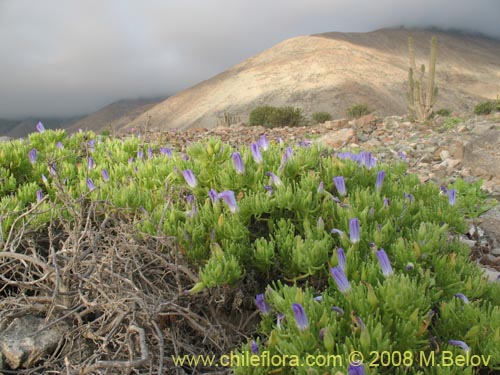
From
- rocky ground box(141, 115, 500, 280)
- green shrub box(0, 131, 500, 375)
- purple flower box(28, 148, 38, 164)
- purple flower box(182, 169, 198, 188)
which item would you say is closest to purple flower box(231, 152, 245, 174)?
green shrub box(0, 131, 500, 375)

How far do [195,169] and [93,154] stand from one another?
7.35 ft

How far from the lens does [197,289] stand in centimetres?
222

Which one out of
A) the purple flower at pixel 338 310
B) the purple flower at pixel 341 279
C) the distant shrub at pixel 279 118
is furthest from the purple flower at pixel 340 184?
the distant shrub at pixel 279 118

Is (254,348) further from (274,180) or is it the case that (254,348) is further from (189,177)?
(189,177)

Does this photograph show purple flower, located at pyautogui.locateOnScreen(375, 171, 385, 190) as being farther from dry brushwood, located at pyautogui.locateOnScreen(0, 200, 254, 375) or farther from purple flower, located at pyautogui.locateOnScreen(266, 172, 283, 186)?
dry brushwood, located at pyautogui.locateOnScreen(0, 200, 254, 375)

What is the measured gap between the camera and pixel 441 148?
830 cm

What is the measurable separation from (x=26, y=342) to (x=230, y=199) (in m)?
1.32

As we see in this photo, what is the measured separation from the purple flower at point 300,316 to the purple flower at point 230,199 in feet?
2.84

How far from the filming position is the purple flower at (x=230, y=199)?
8.06 feet

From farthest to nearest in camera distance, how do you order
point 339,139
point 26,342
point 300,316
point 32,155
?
point 339,139
point 32,155
point 26,342
point 300,316

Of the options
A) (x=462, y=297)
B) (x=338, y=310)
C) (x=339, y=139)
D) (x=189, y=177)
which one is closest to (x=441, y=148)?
(x=339, y=139)

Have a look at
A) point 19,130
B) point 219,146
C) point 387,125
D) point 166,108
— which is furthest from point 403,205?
point 19,130

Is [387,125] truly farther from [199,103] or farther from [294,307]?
[199,103]

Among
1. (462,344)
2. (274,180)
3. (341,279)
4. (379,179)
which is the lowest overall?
(462,344)
